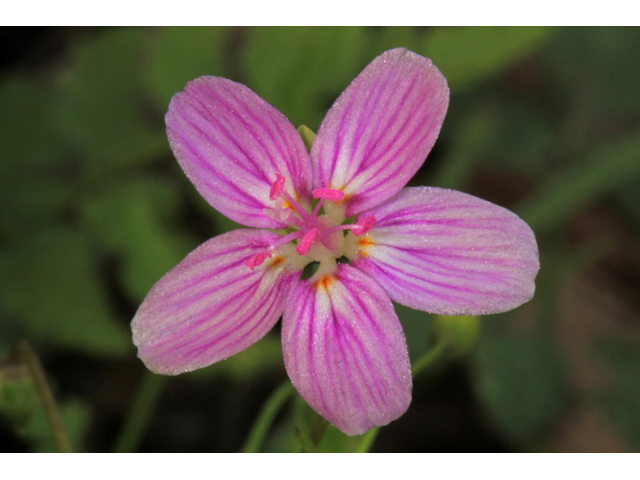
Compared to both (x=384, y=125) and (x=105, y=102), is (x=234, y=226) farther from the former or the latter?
(x=384, y=125)

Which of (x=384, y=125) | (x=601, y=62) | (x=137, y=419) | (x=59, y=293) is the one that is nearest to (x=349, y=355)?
(x=384, y=125)

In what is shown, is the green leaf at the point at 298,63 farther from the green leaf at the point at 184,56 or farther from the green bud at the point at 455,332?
the green bud at the point at 455,332

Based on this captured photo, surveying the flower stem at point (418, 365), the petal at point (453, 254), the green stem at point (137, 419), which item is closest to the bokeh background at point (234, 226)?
the green stem at point (137, 419)

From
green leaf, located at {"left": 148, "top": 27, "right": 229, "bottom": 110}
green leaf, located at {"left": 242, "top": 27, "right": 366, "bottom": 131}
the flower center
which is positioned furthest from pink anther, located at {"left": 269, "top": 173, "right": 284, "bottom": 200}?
green leaf, located at {"left": 148, "top": 27, "right": 229, "bottom": 110}

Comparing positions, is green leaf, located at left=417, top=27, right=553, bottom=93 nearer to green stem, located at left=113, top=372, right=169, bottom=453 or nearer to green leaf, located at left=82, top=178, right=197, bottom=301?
green leaf, located at left=82, top=178, right=197, bottom=301

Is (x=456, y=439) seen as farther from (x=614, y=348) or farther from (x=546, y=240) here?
(x=546, y=240)

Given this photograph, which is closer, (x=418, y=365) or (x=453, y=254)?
(x=453, y=254)
